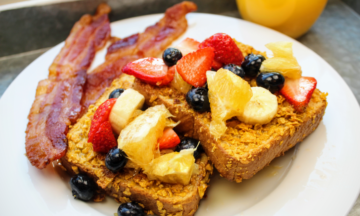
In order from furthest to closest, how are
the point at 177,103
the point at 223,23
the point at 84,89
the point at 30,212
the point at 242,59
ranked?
the point at 223,23 < the point at 84,89 < the point at 242,59 < the point at 177,103 < the point at 30,212

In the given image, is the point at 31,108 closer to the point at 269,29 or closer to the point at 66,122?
the point at 66,122

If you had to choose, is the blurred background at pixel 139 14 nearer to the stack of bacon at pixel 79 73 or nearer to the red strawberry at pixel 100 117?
the stack of bacon at pixel 79 73

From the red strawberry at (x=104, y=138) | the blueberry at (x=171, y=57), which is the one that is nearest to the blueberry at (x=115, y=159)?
the red strawberry at (x=104, y=138)

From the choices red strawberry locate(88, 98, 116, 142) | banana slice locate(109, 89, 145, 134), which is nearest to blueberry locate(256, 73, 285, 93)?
banana slice locate(109, 89, 145, 134)

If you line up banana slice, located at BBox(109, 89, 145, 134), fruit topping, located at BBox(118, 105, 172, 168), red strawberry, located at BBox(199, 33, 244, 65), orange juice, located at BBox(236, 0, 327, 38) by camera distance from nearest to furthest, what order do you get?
fruit topping, located at BBox(118, 105, 172, 168) → banana slice, located at BBox(109, 89, 145, 134) → red strawberry, located at BBox(199, 33, 244, 65) → orange juice, located at BBox(236, 0, 327, 38)

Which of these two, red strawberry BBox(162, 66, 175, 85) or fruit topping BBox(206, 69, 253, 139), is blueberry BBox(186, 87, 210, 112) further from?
red strawberry BBox(162, 66, 175, 85)

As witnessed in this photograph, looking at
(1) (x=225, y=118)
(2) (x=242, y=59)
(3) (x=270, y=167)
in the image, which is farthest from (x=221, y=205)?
(2) (x=242, y=59)
